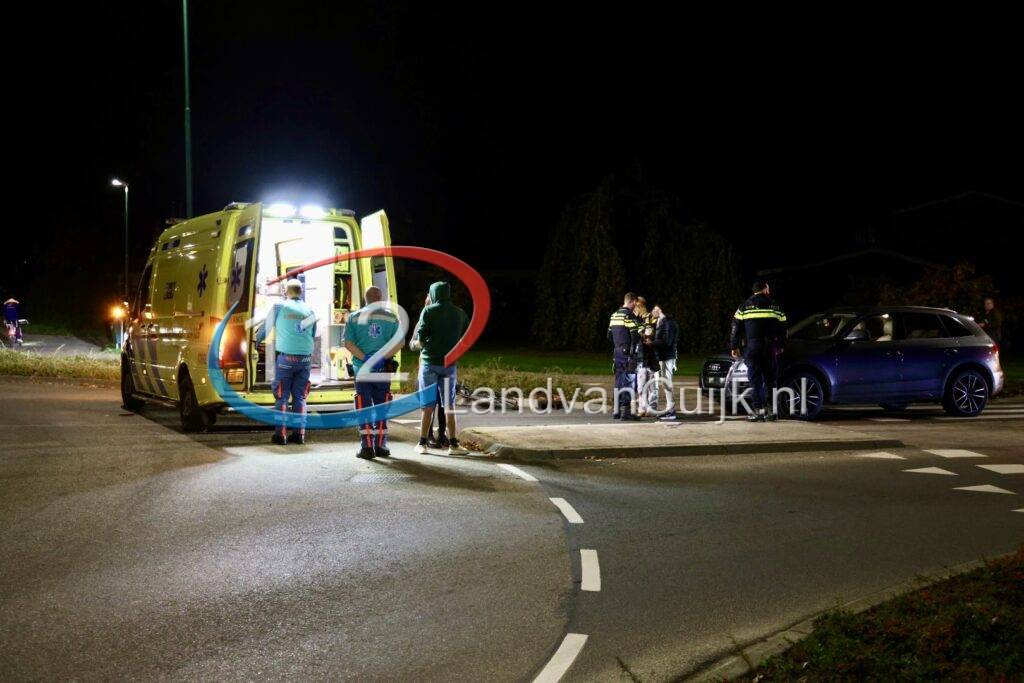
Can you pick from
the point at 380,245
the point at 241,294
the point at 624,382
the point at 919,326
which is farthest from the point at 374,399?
the point at 919,326

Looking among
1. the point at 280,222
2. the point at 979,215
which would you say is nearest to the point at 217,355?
the point at 280,222

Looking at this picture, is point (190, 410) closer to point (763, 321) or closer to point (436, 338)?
point (436, 338)

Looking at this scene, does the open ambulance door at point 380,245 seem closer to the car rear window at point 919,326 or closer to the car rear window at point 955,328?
the car rear window at point 919,326

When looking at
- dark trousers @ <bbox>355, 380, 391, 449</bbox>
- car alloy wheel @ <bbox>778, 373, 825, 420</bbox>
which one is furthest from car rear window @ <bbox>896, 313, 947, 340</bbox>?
dark trousers @ <bbox>355, 380, 391, 449</bbox>

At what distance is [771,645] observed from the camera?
15.1 feet

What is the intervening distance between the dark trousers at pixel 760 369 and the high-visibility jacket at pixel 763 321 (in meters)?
0.10

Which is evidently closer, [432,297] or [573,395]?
[432,297]

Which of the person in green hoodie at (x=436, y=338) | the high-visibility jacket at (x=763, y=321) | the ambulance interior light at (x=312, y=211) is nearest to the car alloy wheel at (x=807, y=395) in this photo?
the high-visibility jacket at (x=763, y=321)

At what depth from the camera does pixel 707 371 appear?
1530 cm

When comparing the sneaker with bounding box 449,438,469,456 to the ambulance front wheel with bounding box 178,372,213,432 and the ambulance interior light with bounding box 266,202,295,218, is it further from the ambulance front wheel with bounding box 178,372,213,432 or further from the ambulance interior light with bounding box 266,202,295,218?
the ambulance interior light with bounding box 266,202,295,218

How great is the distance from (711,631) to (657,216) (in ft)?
86.1

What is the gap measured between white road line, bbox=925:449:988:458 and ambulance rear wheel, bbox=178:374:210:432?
8.54 meters

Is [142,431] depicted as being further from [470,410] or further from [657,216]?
[657,216]

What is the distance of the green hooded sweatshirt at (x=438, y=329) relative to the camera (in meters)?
10.6
